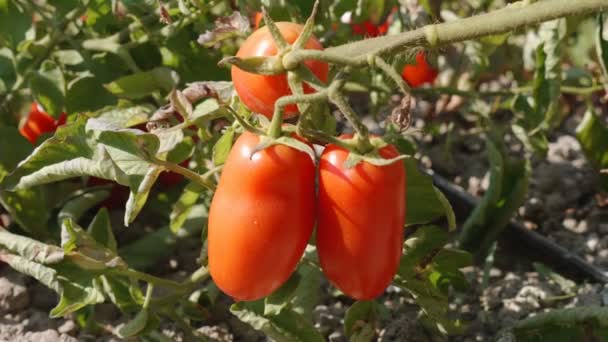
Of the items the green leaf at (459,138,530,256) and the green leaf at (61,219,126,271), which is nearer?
the green leaf at (61,219,126,271)

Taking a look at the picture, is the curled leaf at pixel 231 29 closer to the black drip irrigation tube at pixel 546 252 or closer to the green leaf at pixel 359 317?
the green leaf at pixel 359 317

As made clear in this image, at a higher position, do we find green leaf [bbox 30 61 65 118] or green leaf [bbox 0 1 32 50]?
green leaf [bbox 0 1 32 50]

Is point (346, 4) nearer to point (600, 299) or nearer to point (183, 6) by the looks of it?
point (183, 6)

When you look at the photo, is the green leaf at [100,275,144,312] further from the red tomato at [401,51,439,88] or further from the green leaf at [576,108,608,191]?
the green leaf at [576,108,608,191]

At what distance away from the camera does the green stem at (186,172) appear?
140 cm

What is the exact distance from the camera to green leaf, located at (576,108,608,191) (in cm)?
203

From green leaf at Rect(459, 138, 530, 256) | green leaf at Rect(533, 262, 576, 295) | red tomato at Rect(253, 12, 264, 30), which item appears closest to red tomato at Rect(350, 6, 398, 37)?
red tomato at Rect(253, 12, 264, 30)

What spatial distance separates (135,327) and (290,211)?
48 centimetres

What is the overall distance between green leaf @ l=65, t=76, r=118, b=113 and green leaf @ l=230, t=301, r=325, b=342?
0.55m

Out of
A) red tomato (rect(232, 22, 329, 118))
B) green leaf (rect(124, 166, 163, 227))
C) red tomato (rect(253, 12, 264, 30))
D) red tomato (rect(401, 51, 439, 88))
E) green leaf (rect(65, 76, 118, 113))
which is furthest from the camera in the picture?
red tomato (rect(401, 51, 439, 88))

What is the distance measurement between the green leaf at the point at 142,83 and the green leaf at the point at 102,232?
27 cm

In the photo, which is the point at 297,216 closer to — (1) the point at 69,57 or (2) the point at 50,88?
(2) the point at 50,88

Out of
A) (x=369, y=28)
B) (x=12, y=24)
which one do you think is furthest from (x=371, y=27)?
(x=12, y=24)

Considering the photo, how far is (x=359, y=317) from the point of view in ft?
5.26
